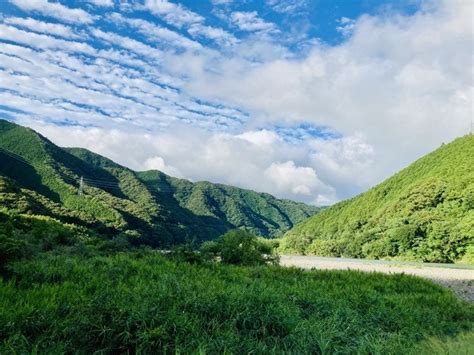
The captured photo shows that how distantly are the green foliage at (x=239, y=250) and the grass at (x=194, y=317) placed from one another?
22.5 feet

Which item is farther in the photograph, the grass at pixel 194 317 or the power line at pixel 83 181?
the power line at pixel 83 181

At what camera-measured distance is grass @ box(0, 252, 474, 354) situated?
5.29 metres

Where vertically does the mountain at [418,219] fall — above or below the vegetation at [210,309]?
above

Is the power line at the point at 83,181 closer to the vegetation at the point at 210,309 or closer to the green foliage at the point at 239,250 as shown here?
the green foliage at the point at 239,250

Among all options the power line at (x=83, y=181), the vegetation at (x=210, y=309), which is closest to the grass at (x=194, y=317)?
the vegetation at (x=210, y=309)

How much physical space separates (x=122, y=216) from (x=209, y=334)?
6323cm

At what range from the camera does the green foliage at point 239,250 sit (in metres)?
18.5

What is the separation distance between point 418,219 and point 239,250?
33473mm

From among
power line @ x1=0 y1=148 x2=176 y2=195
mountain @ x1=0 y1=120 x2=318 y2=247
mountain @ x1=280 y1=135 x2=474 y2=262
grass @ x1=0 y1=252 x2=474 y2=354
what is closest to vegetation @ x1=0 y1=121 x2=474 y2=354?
grass @ x1=0 y1=252 x2=474 y2=354

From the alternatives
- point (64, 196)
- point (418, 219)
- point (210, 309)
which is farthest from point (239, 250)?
point (64, 196)

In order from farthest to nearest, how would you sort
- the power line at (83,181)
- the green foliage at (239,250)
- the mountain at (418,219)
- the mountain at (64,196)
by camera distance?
1. the power line at (83,181)
2. the mountain at (64,196)
3. the mountain at (418,219)
4. the green foliage at (239,250)

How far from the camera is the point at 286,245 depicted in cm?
6850

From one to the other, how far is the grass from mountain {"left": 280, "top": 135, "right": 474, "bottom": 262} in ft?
109

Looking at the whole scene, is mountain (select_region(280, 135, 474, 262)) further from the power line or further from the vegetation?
the power line
